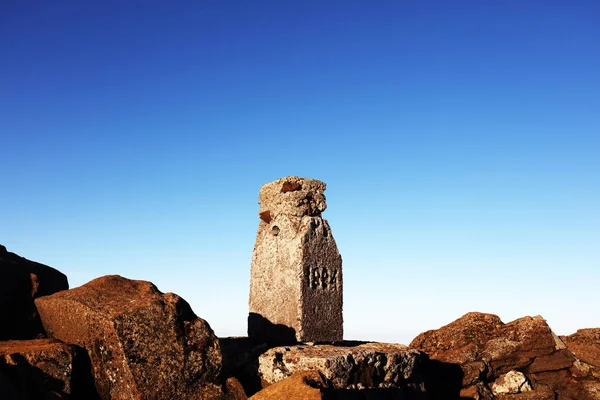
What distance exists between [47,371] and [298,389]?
2.69m

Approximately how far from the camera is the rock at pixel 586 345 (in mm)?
10578

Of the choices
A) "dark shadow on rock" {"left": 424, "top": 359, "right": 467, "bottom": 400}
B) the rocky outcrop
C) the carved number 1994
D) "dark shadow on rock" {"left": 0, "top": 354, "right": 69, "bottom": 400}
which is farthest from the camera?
the rocky outcrop

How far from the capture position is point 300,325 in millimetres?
9320

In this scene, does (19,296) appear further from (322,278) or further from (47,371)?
(322,278)

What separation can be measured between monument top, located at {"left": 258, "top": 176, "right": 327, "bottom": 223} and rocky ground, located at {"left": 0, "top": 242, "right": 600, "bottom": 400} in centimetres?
211

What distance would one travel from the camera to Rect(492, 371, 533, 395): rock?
9.82 meters

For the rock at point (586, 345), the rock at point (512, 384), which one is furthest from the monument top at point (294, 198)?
the rock at point (586, 345)

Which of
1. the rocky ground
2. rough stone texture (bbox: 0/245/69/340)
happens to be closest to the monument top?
the rocky ground

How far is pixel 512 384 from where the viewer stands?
32.3 ft

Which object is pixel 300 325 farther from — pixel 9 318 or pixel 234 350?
pixel 9 318

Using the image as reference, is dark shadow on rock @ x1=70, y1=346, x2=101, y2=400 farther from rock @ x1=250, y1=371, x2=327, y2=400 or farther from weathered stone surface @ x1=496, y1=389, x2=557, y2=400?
weathered stone surface @ x1=496, y1=389, x2=557, y2=400

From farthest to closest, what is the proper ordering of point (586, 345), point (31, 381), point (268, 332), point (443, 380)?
point (586, 345) < point (268, 332) < point (443, 380) < point (31, 381)

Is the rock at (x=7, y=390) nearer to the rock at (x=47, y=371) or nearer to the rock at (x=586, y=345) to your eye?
the rock at (x=47, y=371)

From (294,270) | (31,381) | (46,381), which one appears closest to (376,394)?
(294,270)
